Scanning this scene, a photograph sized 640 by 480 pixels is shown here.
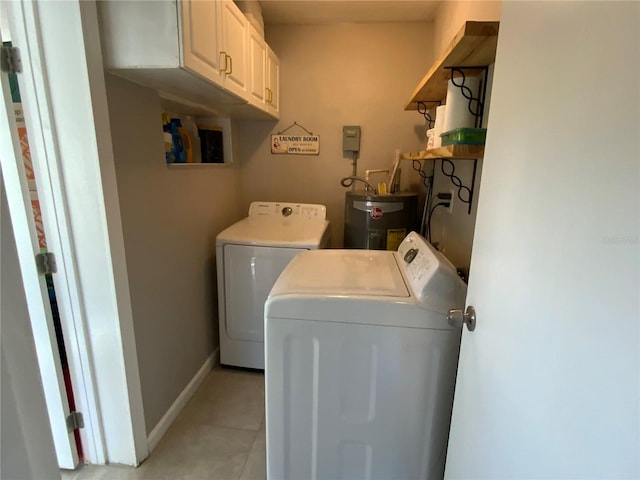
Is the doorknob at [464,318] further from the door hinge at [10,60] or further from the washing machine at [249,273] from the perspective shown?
the door hinge at [10,60]

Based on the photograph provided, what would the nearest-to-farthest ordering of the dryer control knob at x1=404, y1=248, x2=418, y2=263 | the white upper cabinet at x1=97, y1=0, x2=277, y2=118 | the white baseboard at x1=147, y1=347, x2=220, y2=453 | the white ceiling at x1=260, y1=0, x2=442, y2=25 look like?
the white upper cabinet at x1=97, y1=0, x2=277, y2=118
the dryer control knob at x1=404, y1=248, x2=418, y2=263
the white baseboard at x1=147, y1=347, x2=220, y2=453
the white ceiling at x1=260, y1=0, x2=442, y2=25

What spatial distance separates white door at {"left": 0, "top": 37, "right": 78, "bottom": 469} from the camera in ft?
3.77

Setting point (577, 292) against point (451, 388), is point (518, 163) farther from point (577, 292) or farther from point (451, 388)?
point (451, 388)

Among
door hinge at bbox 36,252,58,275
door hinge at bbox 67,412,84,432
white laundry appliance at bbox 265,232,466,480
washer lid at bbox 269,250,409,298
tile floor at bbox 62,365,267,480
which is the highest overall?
door hinge at bbox 36,252,58,275

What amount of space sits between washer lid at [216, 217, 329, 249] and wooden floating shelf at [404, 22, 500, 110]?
1.03 meters

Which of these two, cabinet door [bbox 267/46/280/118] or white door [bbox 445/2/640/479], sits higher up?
cabinet door [bbox 267/46/280/118]

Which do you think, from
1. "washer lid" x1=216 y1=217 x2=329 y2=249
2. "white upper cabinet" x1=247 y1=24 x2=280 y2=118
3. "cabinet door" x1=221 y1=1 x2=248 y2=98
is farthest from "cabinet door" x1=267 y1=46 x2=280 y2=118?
"washer lid" x1=216 y1=217 x2=329 y2=249

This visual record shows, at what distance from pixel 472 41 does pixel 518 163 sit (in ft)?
1.75

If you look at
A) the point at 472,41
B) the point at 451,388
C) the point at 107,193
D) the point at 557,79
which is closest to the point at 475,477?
the point at 451,388

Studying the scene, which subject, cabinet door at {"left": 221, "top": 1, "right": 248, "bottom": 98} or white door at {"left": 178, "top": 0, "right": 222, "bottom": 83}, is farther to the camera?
cabinet door at {"left": 221, "top": 1, "right": 248, "bottom": 98}

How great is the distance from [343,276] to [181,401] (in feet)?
4.22

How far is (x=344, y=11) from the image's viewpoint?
2.27m

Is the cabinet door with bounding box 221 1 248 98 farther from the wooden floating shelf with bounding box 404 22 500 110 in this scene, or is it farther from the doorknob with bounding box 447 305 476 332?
the doorknob with bounding box 447 305 476 332

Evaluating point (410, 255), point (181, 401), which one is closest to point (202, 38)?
point (410, 255)
